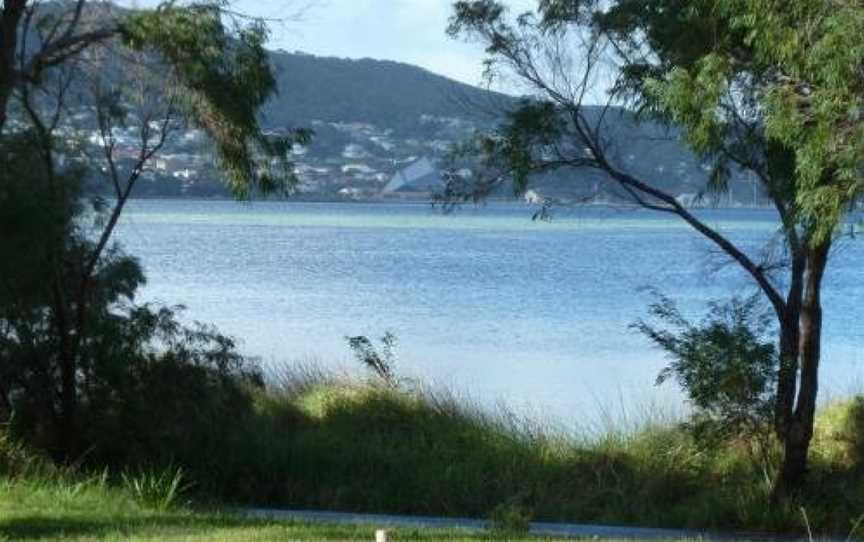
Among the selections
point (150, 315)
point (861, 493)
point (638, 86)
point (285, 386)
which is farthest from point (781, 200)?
point (285, 386)

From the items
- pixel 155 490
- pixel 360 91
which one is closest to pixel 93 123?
pixel 155 490

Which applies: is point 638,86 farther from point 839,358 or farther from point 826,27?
point 839,358

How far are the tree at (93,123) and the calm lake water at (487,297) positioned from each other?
2755 mm

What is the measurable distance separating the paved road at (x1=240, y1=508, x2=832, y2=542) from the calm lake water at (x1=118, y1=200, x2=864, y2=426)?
10.2 ft

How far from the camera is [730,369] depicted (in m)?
16.6

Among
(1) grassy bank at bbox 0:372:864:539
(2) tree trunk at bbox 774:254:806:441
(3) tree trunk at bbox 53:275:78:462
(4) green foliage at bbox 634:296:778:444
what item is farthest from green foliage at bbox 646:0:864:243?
(3) tree trunk at bbox 53:275:78:462

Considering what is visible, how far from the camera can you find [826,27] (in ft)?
33.0

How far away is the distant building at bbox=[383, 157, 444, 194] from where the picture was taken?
64.5 feet

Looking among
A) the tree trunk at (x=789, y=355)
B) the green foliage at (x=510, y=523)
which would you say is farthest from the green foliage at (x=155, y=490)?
the tree trunk at (x=789, y=355)

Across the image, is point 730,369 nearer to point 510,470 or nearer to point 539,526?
point 539,526

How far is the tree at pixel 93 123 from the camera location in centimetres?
1606

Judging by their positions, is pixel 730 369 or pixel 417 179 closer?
pixel 730 369

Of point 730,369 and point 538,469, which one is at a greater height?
point 730,369

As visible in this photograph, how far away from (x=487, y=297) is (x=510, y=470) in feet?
81.4
